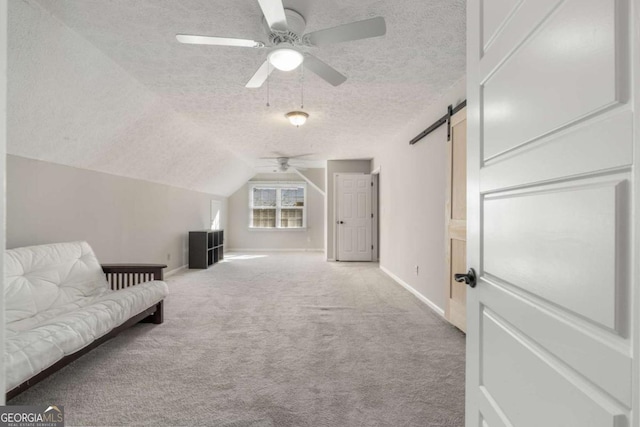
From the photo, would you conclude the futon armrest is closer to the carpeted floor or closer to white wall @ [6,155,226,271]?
the carpeted floor

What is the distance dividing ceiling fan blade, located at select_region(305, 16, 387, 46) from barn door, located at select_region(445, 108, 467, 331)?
1297mm

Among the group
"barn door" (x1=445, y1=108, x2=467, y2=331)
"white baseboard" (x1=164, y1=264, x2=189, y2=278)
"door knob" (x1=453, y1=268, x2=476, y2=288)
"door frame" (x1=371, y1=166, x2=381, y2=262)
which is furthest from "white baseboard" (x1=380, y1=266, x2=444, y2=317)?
"white baseboard" (x1=164, y1=264, x2=189, y2=278)

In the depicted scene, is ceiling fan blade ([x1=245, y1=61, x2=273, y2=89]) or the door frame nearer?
ceiling fan blade ([x1=245, y1=61, x2=273, y2=89])

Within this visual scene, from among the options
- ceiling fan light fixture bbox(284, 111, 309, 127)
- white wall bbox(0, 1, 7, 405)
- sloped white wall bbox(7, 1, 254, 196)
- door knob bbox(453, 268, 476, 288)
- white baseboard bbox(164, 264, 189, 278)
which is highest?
ceiling fan light fixture bbox(284, 111, 309, 127)

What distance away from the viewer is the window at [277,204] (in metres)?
9.09

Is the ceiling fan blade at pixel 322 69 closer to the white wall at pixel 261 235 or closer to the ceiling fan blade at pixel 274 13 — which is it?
the ceiling fan blade at pixel 274 13

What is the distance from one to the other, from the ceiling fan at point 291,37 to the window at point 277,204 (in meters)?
6.85

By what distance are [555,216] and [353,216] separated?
6.31 meters

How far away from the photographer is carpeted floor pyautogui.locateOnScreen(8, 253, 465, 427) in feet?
5.32

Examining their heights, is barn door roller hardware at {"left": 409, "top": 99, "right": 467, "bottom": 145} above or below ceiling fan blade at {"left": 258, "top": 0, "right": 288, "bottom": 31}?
below

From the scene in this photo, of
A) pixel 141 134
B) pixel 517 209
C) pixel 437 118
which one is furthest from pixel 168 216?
pixel 517 209

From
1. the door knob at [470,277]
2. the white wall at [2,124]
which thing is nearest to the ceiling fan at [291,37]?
the white wall at [2,124]

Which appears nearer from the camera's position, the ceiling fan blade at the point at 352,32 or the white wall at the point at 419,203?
the ceiling fan blade at the point at 352,32

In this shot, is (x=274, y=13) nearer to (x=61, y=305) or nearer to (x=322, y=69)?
(x=322, y=69)
